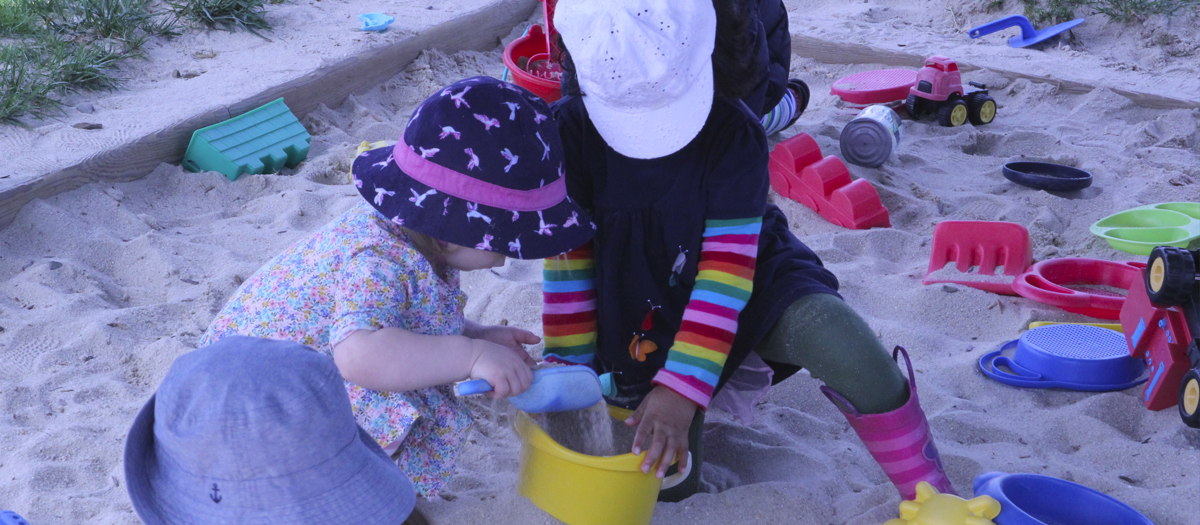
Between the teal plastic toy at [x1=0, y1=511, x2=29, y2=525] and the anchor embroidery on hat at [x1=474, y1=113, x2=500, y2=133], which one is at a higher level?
the anchor embroidery on hat at [x1=474, y1=113, x2=500, y2=133]

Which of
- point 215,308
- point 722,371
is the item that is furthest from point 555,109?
point 215,308

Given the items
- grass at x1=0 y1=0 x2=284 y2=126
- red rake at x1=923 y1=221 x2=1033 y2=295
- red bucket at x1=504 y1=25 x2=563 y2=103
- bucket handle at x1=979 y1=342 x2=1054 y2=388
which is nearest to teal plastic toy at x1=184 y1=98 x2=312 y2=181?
grass at x1=0 y1=0 x2=284 y2=126

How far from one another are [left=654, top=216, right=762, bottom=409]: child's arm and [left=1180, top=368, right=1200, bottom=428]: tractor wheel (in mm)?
783

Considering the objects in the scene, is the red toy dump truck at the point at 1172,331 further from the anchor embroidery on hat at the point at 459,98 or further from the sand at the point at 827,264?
the anchor embroidery on hat at the point at 459,98

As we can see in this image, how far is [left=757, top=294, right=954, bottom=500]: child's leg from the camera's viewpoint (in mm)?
1464

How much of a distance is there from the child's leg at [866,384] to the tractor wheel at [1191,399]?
1.52 ft

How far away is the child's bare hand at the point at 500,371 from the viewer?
1271mm

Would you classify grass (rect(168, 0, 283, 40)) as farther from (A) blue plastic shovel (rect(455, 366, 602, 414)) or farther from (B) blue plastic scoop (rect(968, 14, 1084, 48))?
(B) blue plastic scoop (rect(968, 14, 1084, 48))

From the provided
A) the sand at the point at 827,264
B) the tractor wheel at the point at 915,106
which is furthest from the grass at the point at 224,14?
the tractor wheel at the point at 915,106

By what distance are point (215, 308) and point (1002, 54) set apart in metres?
3.37

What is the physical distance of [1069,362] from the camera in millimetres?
1846

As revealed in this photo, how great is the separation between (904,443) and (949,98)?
2.19m

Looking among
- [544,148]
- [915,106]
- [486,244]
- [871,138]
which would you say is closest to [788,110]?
[871,138]

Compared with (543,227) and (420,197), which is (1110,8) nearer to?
(543,227)
